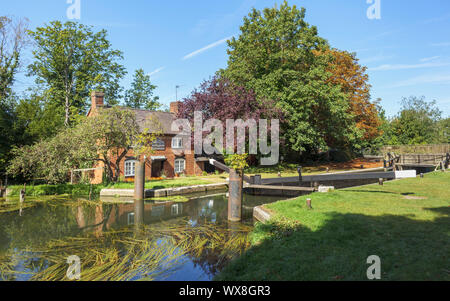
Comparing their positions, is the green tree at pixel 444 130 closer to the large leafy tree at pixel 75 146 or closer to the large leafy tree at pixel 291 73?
the large leafy tree at pixel 291 73

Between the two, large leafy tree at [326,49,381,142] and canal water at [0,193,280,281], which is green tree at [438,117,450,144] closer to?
large leafy tree at [326,49,381,142]

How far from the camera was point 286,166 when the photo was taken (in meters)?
29.2

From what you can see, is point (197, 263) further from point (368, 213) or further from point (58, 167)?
point (58, 167)

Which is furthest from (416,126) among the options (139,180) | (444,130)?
(139,180)

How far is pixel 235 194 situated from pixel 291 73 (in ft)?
60.7

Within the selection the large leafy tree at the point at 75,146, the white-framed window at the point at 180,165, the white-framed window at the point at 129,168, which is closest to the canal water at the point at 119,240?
the large leafy tree at the point at 75,146

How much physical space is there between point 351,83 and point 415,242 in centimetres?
3236

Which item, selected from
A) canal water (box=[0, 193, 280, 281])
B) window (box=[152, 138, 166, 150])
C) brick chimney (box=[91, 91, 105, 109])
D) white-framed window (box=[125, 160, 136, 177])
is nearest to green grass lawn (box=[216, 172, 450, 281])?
canal water (box=[0, 193, 280, 281])

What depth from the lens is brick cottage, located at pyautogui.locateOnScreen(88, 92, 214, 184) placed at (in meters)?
23.8

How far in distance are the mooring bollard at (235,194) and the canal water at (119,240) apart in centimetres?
36

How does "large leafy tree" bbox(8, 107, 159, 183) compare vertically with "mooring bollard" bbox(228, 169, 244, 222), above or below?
above

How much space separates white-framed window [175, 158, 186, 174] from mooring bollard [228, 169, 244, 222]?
56.4 ft
